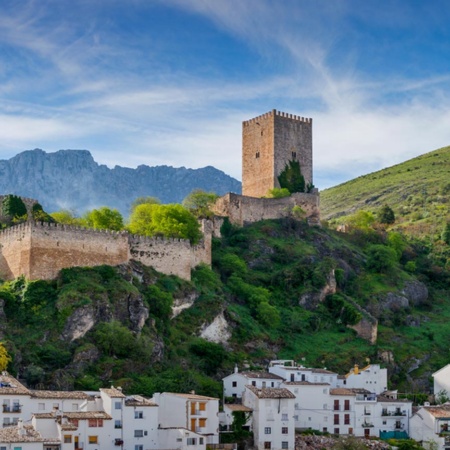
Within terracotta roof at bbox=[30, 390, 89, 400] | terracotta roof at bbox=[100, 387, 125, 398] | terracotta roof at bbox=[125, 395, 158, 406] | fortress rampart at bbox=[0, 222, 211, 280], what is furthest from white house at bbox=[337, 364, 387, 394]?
terracotta roof at bbox=[30, 390, 89, 400]

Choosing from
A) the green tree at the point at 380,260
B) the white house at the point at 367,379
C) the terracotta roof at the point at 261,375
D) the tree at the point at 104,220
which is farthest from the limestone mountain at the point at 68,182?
the terracotta roof at the point at 261,375

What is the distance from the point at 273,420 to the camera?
60.0 metres

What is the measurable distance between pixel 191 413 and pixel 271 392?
6.51m

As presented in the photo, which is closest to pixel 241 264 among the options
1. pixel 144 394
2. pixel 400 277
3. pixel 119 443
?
pixel 400 277

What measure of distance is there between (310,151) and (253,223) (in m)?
13.5

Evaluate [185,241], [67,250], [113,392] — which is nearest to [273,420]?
[113,392]

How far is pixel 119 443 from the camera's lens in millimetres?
53906

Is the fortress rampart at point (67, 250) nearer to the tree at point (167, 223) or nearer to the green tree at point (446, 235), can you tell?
the tree at point (167, 223)

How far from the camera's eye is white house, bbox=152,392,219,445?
188 feet

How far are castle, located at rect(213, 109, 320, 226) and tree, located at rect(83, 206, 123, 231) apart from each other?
15.4 m

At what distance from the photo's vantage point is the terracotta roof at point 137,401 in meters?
55.0

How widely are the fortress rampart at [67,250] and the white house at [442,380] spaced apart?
21821 millimetres

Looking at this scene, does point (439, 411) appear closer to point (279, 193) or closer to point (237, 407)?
point (237, 407)

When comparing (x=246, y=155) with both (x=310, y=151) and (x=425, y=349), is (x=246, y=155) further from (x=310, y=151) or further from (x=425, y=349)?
(x=425, y=349)
